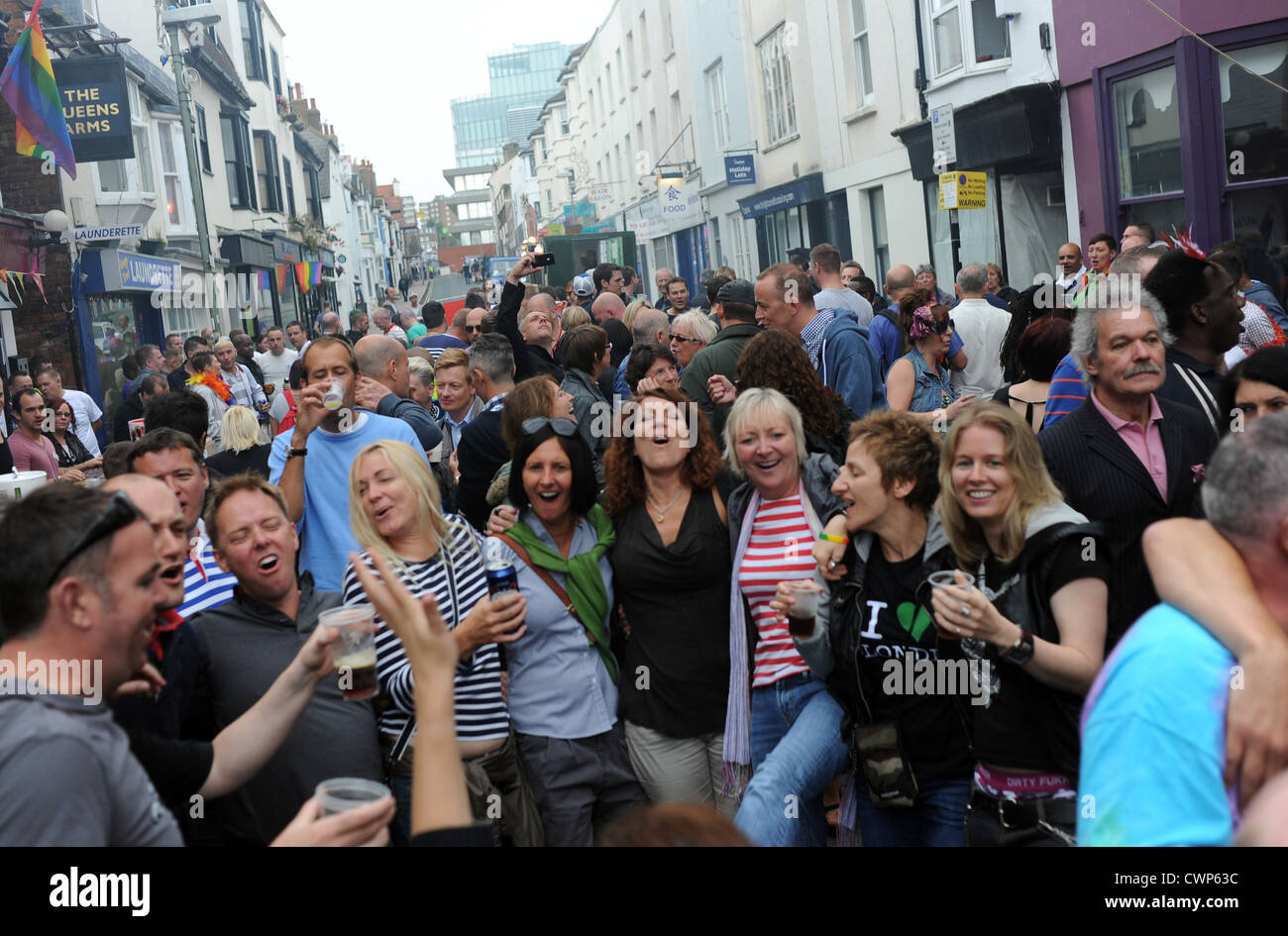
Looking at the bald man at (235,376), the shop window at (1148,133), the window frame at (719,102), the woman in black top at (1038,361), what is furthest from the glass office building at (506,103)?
the woman in black top at (1038,361)

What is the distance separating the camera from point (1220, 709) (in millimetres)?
1848

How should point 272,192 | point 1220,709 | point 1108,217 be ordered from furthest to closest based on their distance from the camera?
point 272,192 < point 1108,217 < point 1220,709

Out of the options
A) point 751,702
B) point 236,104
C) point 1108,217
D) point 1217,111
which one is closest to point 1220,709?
point 751,702

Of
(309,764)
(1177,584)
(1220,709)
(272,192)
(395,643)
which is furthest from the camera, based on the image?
(272,192)

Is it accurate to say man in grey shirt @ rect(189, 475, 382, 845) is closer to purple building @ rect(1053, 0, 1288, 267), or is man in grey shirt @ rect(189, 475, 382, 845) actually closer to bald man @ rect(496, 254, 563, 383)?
bald man @ rect(496, 254, 563, 383)

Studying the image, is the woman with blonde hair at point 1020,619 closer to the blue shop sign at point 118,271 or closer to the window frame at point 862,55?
the window frame at point 862,55

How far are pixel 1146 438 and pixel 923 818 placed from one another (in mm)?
1462

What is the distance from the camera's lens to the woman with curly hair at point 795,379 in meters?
4.98

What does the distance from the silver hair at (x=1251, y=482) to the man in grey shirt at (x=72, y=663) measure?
1.98 metres

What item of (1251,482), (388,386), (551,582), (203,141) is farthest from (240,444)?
(203,141)

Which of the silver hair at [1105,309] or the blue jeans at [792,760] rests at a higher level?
the silver hair at [1105,309]

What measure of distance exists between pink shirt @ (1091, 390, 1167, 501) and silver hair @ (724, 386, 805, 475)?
1.04 meters
